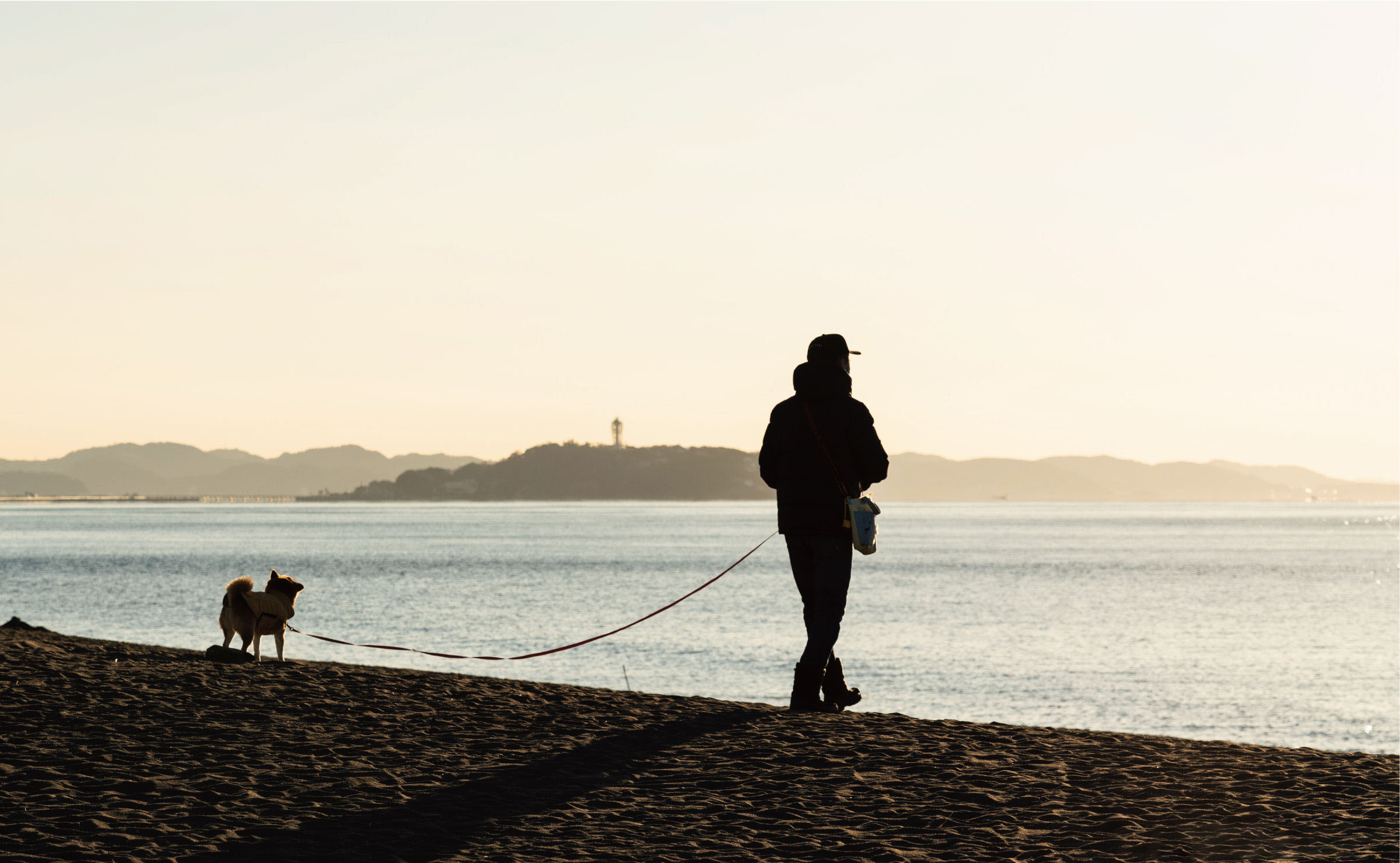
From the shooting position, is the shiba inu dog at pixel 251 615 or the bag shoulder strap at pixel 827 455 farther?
the shiba inu dog at pixel 251 615

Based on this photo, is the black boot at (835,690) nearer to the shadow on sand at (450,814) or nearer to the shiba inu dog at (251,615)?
the shadow on sand at (450,814)

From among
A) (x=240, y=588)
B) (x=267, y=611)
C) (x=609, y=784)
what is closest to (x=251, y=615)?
(x=267, y=611)

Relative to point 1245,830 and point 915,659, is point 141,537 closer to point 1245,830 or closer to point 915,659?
point 915,659

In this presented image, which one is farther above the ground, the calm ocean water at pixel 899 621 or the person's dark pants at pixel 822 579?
the person's dark pants at pixel 822 579

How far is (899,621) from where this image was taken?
1746 inches

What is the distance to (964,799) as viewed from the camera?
643 cm

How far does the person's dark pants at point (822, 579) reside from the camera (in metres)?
8.55

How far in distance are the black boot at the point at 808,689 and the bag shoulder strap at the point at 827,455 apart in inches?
49.9

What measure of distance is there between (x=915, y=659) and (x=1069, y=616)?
16.9m

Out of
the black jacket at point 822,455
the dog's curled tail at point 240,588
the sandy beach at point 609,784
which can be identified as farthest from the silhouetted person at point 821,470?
the dog's curled tail at point 240,588

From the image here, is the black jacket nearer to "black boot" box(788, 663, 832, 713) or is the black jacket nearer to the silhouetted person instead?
the silhouetted person

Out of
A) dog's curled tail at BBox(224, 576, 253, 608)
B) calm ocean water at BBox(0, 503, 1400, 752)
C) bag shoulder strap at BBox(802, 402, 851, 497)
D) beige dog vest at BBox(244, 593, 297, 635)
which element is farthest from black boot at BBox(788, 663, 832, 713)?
calm ocean water at BBox(0, 503, 1400, 752)

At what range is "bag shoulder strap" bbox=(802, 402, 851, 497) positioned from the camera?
28.1 ft

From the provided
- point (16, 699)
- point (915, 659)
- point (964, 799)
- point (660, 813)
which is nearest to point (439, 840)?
point (660, 813)
